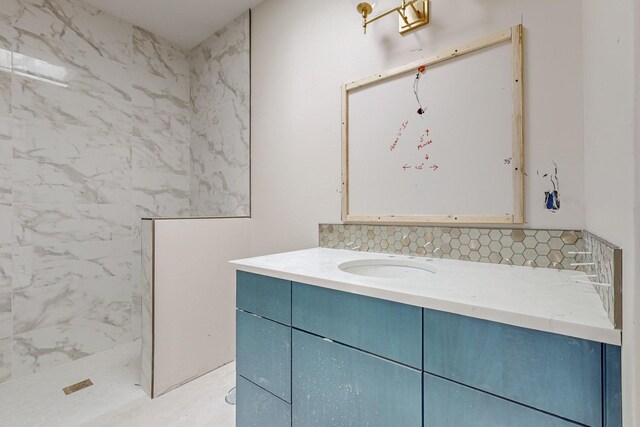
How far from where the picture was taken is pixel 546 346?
60 centimetres

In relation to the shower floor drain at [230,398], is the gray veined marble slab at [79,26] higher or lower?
higher

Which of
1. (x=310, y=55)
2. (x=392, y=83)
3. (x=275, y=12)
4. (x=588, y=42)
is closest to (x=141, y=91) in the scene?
(x=275, y=12)

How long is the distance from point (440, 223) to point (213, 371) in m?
1.77

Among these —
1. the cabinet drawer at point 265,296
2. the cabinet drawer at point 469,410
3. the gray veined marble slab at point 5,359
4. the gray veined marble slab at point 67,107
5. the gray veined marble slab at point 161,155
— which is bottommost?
the gray veined marble slab at point 5,359

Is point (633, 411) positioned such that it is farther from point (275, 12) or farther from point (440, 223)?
point (275, 12)

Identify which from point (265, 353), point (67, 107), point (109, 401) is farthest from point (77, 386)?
point (67, 107)

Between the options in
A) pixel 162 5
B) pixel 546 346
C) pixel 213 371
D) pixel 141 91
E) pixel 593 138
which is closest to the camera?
pixel 546 346

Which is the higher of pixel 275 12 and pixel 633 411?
pixel 275 12

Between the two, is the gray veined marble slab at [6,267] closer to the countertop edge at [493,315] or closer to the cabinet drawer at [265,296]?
the cabinet drawer at [265,296]

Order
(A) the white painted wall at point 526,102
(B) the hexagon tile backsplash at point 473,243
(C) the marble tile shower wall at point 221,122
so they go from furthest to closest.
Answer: (C) the marble tile shower wall at point 221,122
(B) the hexagon tile backsplash at point 473,243
(A) the white painted wall at point 526,102

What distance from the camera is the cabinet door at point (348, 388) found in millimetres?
780

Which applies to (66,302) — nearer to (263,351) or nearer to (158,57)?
(263,351)

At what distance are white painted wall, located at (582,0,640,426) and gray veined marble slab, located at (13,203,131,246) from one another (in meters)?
2.84

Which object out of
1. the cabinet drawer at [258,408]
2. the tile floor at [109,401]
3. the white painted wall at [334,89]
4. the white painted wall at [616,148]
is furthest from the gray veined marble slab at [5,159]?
the white painted wall at [616,148]
